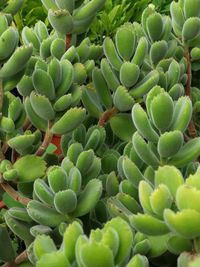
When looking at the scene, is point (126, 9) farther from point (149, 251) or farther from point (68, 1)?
point (149, 251)

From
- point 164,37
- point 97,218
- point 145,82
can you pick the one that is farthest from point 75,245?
point 164,37

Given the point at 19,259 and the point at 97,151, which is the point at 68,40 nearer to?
the point at 97,151

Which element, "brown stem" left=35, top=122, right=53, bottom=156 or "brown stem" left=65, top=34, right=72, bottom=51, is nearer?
"brown stem" left=35, top=122, right=53, bottom=156

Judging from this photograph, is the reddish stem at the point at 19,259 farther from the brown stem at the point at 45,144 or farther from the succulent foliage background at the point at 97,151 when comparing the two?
the brown stem at the point at 45,144

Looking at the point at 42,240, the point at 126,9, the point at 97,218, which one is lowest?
the point at 126,9

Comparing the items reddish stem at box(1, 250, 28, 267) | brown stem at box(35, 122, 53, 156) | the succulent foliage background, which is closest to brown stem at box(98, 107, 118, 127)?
the succulent foliage background

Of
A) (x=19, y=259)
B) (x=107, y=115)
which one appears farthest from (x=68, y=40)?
(x=19, y=259)

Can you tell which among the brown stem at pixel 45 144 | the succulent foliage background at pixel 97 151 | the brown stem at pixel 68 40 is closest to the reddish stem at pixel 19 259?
the succulent foliage background at pixel 97 151

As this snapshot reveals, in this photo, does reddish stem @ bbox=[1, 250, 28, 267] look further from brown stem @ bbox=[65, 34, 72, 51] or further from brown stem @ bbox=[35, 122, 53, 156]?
brown stem @ bbox=[65, 34, 72, 51]
